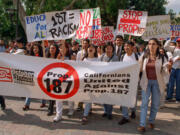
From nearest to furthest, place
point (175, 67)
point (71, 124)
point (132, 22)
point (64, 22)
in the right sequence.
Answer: point (71, 124)
point (64, 22)
point (132, 22)
point (175, 67)

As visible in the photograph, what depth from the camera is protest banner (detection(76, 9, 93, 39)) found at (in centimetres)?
529

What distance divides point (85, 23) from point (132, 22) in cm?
182

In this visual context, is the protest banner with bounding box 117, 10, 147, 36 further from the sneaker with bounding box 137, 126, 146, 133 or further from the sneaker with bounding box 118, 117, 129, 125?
the sneaker with bounding box 137, 126, 146, 133

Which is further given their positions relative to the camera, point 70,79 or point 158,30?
point 158,30

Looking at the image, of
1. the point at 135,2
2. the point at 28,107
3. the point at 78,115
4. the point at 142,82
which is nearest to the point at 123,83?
the point at 142,82

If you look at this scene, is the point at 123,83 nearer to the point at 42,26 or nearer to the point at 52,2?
the point at 42,26

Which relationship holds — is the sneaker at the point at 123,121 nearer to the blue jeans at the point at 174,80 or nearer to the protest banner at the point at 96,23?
the protest banner at the point at 96,23

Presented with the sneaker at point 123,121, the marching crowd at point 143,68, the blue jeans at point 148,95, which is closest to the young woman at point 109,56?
the marching crowd at point 143,68

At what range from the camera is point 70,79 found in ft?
15.5

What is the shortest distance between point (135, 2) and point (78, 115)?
23811 millimetres

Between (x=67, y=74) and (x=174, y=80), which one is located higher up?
(x=67, y=74)

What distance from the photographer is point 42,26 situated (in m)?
5.23

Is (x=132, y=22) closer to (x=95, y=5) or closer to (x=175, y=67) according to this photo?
(x=175, y=67)

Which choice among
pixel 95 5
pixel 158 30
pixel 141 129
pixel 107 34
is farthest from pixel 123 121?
pixel 95 5
